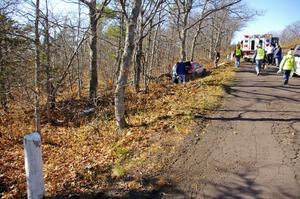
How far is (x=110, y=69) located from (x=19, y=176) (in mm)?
30946

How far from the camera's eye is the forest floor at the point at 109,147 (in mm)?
5543

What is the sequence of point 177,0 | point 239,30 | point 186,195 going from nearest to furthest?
point 186,195
point 177,0
point 239,30

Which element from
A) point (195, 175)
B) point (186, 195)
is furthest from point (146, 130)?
point (186, 195)

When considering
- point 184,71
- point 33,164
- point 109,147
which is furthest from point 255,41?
point 33,164

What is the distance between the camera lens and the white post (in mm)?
4344

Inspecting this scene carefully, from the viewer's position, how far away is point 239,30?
2109 inches

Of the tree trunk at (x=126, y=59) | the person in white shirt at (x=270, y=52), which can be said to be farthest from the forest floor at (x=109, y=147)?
the person in white shirt at (x=270, y=52)

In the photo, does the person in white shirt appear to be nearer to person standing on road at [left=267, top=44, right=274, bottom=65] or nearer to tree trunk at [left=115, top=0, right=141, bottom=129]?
person standing on road at [left=267, top=44, right=274, bottom=65]

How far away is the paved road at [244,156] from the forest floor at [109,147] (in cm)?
42

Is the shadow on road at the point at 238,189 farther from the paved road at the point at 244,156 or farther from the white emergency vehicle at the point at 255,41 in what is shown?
the white emergency vehicle at the point at 255,41

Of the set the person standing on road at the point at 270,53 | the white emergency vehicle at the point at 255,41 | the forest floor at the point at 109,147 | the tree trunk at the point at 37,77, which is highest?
the white emergency vehicle at the point at 255,41

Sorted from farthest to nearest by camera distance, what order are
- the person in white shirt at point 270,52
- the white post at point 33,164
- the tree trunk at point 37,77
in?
the person in white shirt at point 270,52
the tree trunk at point 37,77
the white post at point 33,164

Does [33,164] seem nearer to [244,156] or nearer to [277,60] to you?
[244,156]

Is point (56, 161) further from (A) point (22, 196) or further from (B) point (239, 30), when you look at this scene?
(B) point (239, 30)
